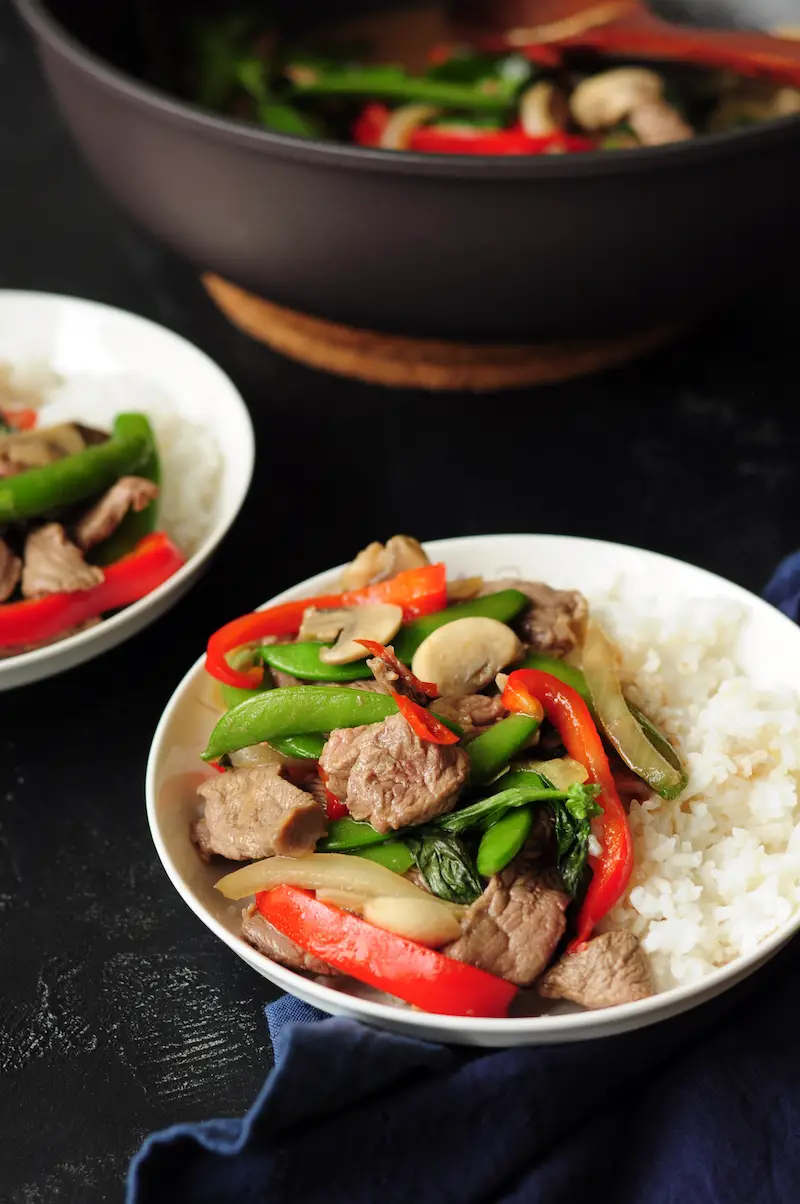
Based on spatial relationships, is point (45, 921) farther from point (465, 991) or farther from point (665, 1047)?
point (665, 1047)

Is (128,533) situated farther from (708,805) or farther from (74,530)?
(708,805)

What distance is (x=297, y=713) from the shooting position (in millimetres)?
1720

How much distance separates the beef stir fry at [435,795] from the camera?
1521 mm

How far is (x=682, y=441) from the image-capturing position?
9.00ft

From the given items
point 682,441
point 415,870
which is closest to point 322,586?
point 415,870

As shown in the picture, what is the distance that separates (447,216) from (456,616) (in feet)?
2.52

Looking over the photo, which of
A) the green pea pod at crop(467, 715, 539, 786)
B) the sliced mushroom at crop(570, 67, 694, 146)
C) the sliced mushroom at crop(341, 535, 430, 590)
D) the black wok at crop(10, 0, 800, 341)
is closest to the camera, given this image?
the green pea pod at crop(467, 715, 539, 786)

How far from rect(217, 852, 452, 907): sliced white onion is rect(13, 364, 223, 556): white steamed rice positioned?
0.84 metres

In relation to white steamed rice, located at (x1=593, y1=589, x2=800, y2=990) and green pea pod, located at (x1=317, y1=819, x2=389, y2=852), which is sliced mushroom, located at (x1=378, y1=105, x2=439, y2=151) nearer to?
white steamed rice, located at (x1=593, y1=589, x2=800, y2=990)

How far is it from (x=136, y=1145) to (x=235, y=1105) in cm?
13

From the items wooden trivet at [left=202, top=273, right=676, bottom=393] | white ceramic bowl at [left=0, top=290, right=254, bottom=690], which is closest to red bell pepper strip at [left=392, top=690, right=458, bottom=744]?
white ceramic bowl at [left=0, top=290, right=254, bottom=690]

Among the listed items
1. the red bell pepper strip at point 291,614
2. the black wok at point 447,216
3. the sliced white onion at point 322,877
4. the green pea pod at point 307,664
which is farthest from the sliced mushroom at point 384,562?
the black wok at point 447,216

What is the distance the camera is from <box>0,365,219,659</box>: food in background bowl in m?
2.05

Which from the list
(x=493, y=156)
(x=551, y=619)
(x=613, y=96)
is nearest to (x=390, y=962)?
(x=551, y=619)
